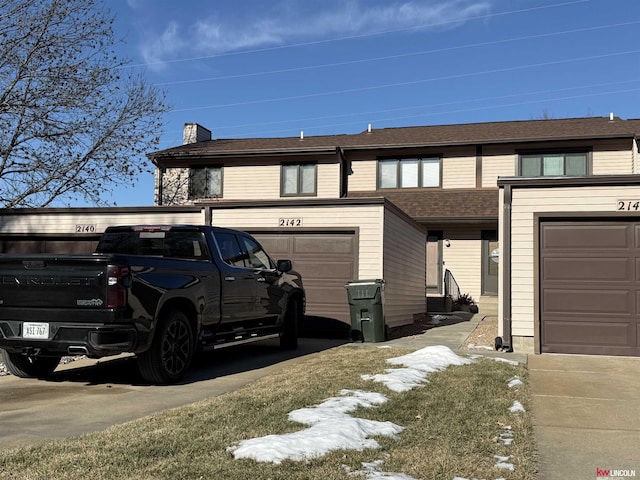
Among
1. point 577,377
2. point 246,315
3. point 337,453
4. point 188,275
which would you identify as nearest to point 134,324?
point 188,275

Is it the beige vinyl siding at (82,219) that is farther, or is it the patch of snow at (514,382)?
the beige vinyl siding at (82,219)

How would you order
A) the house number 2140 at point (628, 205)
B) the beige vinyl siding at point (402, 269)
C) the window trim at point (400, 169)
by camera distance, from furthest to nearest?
the window trim at point (400, 169)
the beige vinyl siding at point (402, 269)
the house number 2140 at point (628, 205)

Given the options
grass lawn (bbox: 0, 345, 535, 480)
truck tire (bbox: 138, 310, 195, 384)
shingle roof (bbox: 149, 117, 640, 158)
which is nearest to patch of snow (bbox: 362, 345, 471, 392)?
grass lawn (bbox: 0, 345, 535, 480)

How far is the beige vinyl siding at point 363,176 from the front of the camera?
73.7 ft

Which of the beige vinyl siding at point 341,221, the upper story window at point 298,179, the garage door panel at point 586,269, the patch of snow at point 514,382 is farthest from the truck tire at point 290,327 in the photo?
the upper story window at point 298,179

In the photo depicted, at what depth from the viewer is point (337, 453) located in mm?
4258

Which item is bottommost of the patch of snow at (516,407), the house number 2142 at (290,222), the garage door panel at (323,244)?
the patch of snow at (516,407)

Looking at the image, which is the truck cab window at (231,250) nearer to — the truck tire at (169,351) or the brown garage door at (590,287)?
the truck tire at (169,351)

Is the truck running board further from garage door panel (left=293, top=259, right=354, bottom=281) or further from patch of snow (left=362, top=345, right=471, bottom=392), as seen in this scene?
garage door panel (left=293, top=259, right=354, bottom=281)

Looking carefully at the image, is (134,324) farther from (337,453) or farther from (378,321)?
(378,321)

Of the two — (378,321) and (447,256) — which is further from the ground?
(447,256)

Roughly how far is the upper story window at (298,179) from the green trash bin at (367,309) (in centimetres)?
1073

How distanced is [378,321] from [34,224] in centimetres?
1010

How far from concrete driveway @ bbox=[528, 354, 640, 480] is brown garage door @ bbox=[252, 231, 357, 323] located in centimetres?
464
